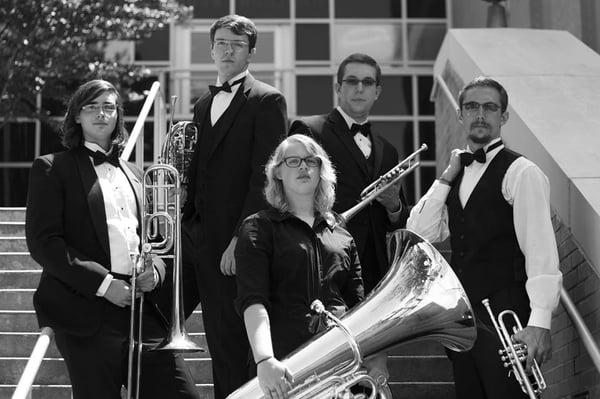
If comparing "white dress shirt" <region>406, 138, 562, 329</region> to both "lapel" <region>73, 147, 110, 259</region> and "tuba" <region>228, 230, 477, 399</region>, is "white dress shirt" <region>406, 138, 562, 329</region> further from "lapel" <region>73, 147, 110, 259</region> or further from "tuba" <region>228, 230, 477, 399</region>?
"lapel" <region>73, 147, 110, 259</region>

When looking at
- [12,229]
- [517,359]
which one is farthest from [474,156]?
[12,229]

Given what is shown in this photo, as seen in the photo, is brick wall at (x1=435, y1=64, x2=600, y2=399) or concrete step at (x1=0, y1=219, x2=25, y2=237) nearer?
brick wall at (x1=435, y1=64, x2=600, y2=399)

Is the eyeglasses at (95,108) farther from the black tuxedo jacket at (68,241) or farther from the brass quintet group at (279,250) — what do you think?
Answer: the black tuxedo jacket at (68,241)

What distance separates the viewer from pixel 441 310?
4.66 m

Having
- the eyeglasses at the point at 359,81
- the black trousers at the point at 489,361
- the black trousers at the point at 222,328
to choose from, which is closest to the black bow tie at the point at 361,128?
the eyeglasses at the point at 359,81

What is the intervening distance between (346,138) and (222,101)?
73cm

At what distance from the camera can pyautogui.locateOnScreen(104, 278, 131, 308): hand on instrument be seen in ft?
16.9

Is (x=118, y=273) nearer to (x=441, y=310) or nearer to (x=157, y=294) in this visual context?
(x=157, y=294)

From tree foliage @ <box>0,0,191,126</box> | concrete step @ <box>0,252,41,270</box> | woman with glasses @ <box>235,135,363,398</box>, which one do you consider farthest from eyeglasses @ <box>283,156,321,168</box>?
tree foliage @ <box>0,0,191,126</box>

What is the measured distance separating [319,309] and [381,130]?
14.1 meters

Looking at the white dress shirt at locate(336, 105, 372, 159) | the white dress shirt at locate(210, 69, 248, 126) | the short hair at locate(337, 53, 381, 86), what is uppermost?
the short hair at locate(337, 53, 381, 86)

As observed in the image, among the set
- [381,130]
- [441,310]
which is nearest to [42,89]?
[381,130]

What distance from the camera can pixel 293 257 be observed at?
4727 millimetres

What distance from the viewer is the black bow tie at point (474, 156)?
558 centimetres
